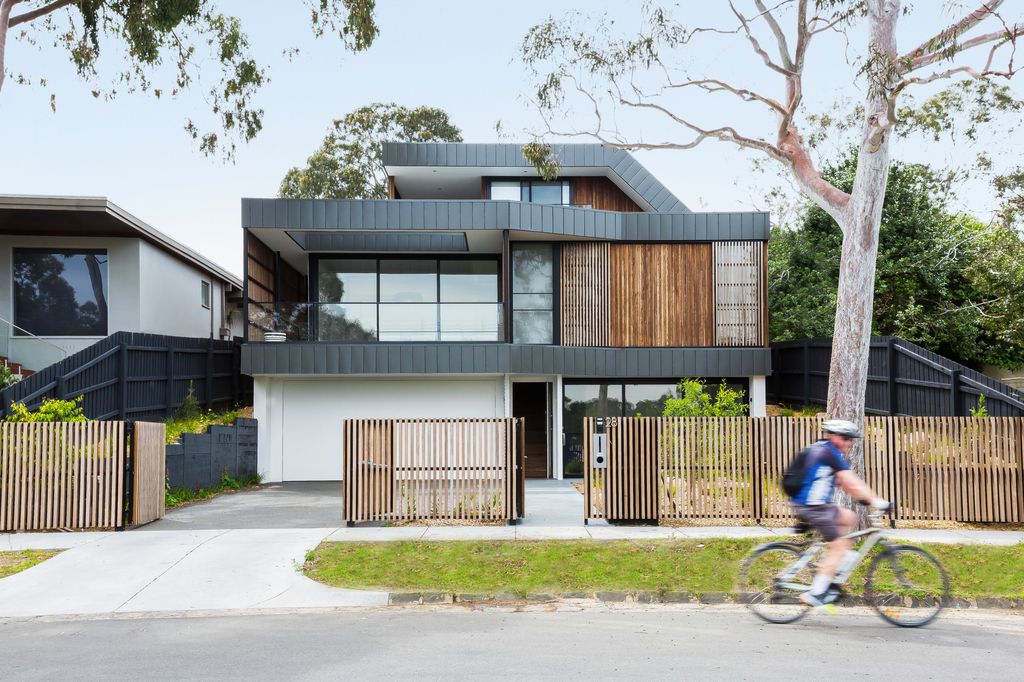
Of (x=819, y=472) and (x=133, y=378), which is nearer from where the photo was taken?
(x=819, y=472)

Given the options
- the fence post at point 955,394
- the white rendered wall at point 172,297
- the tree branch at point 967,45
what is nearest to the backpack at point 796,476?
the tree branch at point 967,45

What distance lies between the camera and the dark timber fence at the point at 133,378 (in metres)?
14.2

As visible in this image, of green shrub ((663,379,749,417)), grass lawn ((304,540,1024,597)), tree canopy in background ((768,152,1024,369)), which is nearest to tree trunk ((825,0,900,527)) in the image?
grass lawn ((304,540,1024,597))

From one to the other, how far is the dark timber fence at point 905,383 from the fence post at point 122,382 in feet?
48.8

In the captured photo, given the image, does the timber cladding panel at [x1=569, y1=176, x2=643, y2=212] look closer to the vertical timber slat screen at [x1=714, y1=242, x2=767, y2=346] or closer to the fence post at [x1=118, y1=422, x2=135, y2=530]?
the vertical timber slat screen at [x1=714, y1=242, x2=767, y2=346]

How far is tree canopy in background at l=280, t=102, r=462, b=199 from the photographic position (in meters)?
40.4

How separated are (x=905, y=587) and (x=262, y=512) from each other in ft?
32.8

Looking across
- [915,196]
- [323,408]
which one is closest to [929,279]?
[915,196]

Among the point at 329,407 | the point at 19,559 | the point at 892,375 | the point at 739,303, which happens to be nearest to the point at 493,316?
the point at 329,407

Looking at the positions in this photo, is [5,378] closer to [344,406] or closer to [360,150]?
[344,406]

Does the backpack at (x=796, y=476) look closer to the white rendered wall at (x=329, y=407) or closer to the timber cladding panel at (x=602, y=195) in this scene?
the white rendered wall at (x=329, y=407)

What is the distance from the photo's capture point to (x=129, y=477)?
12.0m

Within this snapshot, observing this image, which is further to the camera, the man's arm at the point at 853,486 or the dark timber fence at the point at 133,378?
the dark timber fence at the point at 133,378

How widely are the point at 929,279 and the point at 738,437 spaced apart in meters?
15.6
